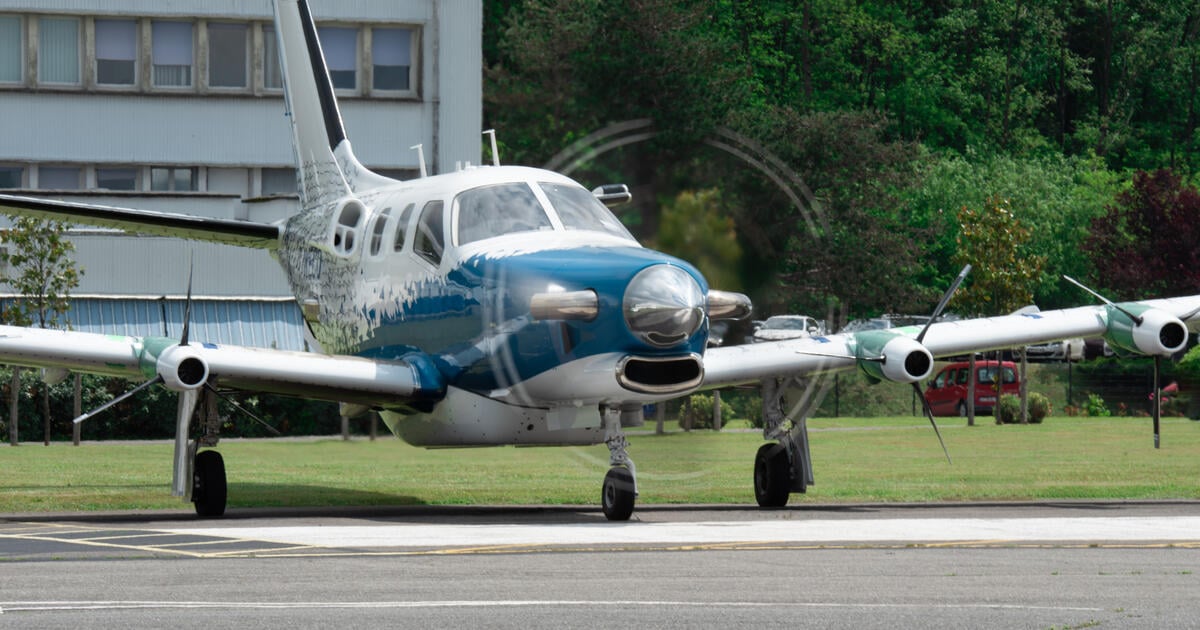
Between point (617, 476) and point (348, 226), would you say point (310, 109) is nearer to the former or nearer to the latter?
point (348, 226)

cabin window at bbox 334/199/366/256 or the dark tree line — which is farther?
cabin window at bbox 334/199/366/256

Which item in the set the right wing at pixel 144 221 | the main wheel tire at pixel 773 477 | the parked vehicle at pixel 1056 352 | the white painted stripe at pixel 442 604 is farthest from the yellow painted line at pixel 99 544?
the parked vehicle at pixel 1056 352

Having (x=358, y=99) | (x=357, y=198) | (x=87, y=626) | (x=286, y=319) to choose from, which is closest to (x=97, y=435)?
(x=286, y=319)

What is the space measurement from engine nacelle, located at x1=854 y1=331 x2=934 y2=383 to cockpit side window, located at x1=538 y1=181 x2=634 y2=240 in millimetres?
4037

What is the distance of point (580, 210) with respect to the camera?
2105 centimetres

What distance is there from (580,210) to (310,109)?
968cm

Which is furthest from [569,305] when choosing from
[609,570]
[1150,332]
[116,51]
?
[116,51]

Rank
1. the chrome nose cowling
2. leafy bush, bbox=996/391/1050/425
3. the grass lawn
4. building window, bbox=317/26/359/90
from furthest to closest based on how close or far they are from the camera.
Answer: building window, bbox=317/26/359/90
leafy bush, bbox=996/391/1050/425
the grass lawn
the chrome nose cowling

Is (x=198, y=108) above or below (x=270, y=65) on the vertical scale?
below

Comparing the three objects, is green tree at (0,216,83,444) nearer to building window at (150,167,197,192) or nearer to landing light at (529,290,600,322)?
building window at (150,167,197,192)

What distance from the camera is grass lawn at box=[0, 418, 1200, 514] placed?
81.1ft

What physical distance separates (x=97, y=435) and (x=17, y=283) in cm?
506

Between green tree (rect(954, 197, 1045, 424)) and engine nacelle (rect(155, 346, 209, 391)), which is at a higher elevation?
green tree (rect(954, 197, 1045, 424))

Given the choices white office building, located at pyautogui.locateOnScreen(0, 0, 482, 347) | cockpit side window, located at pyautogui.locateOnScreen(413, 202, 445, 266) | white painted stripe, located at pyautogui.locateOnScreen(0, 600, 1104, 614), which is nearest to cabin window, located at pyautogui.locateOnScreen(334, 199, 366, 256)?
cockpit side window, located at pyautogui.locateOnScreen(413, 202, 445, 266)
